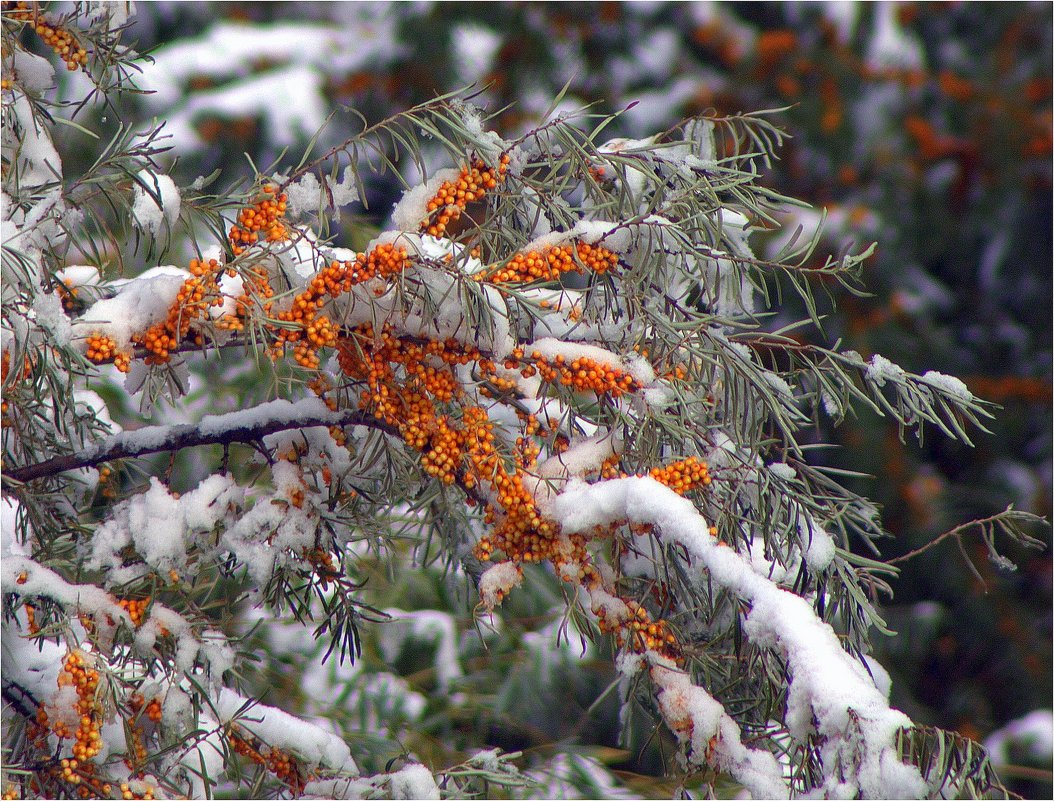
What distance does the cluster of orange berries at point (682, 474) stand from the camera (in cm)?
91

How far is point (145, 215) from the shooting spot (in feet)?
3.21

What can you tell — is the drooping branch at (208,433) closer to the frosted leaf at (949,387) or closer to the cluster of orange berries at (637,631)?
the cluster of orange berries at (637,631)

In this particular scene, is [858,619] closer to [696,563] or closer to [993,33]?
[696,563]

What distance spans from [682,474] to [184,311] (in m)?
0.48

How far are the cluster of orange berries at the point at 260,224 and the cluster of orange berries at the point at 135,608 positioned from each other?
35 centimetres

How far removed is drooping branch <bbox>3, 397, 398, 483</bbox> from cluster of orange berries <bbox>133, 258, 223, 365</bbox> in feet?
0.39

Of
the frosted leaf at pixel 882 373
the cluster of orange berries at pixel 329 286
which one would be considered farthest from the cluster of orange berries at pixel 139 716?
the frosted leaf at pixel 882 373

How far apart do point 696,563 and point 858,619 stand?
181 millimetres

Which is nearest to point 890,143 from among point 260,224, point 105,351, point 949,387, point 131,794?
point 949,387

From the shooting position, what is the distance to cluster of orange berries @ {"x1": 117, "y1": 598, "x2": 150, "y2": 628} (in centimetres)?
97

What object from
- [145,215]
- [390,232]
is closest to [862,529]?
[390,232]

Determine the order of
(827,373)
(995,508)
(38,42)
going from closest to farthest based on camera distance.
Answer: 1. (827,373)
2. (995,508)
3. (38,42)

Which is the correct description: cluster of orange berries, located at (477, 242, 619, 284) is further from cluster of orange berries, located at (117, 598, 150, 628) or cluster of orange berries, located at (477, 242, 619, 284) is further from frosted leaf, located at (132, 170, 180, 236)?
cluster of orange berries, located at (117, 598, 150, 628)

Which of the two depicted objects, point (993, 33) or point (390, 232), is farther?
point (993, 33)
